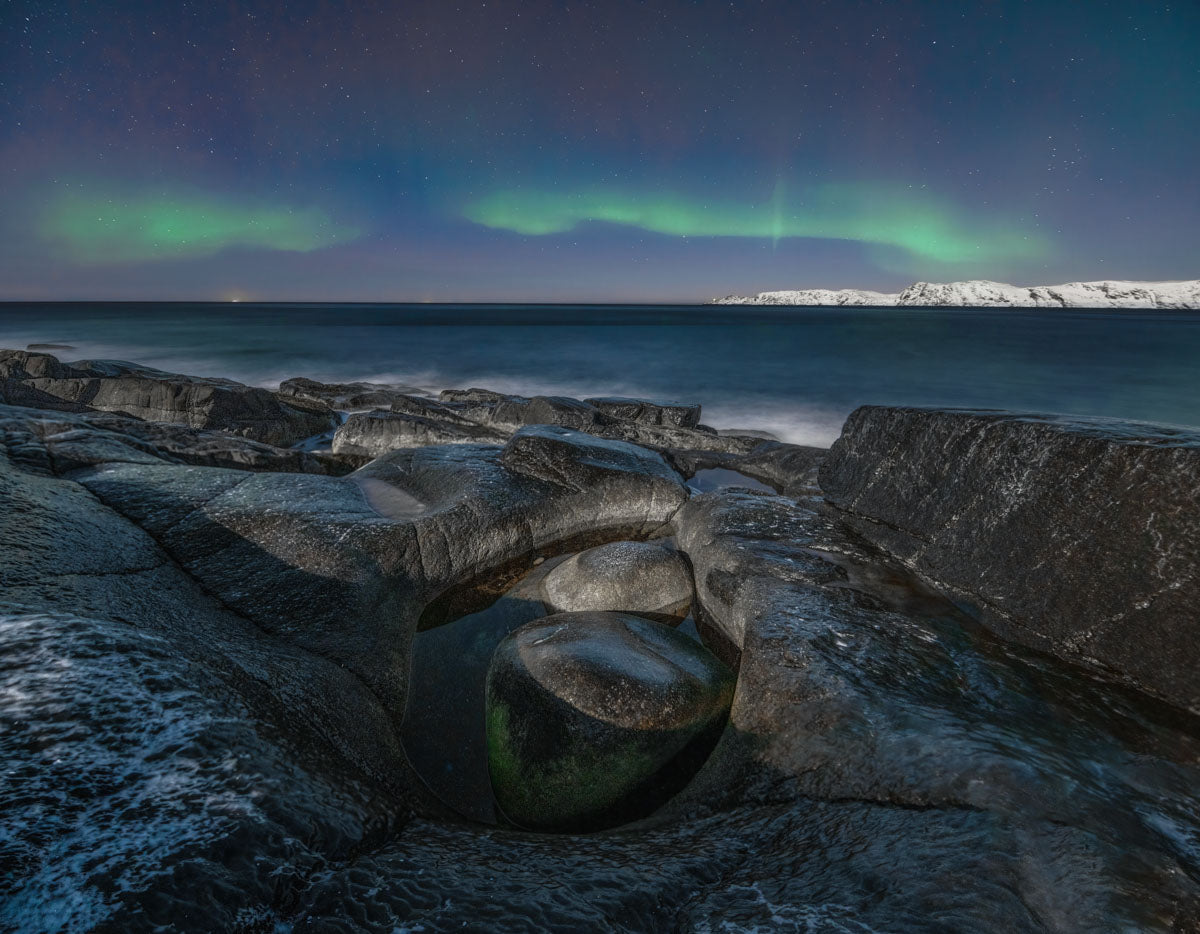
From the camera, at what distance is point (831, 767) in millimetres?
2381

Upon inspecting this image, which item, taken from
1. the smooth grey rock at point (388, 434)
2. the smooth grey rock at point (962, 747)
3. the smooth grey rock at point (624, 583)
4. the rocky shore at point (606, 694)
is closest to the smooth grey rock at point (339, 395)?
the smooth grey rock at point (388, 434)

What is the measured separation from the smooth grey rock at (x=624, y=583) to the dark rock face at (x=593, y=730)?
1.18 meters

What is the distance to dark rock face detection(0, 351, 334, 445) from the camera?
35.5ft

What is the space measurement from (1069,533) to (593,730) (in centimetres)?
313

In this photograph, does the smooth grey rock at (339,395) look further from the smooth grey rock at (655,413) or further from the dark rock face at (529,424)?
the smooth grey rock at (655,413)

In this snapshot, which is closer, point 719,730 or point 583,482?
point 719,730

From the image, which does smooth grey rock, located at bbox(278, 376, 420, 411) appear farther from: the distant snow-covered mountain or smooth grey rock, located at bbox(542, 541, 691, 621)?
the distant snow-covered mountain

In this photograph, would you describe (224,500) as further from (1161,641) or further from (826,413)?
(826,413)

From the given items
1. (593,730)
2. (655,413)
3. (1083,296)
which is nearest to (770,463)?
(655,413)

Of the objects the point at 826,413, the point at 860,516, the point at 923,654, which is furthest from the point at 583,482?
the point at 826,413

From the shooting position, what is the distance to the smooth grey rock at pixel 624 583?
4.58 m

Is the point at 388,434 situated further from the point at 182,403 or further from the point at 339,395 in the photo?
the point at 339,395

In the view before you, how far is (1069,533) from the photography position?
321 centimetres

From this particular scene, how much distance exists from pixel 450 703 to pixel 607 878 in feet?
7.35
